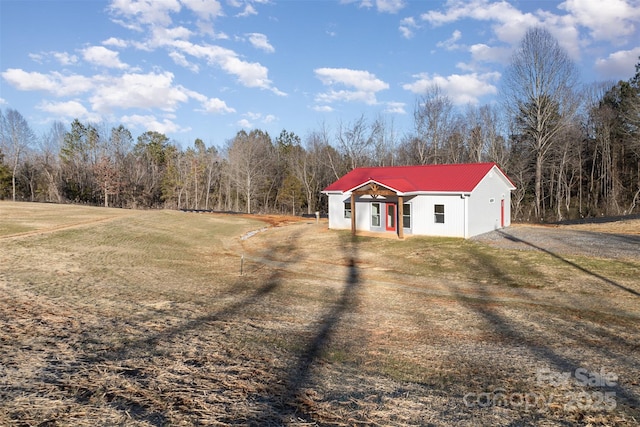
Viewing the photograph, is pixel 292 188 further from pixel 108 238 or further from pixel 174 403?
pixel 174 403

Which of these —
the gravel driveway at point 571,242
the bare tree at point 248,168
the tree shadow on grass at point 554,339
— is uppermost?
the bare tree at point 248,168

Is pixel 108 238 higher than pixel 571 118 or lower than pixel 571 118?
lower

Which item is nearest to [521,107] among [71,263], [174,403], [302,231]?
[302,231]

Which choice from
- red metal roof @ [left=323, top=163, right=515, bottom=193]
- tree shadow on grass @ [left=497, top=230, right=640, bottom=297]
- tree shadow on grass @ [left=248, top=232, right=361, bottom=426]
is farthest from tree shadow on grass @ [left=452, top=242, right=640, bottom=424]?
red metal roof @ [left=323, top=163, right=515, bottom=193]

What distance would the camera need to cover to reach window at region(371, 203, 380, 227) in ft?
89.5

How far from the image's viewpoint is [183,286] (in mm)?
12828

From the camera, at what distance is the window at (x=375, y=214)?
27.3 meters

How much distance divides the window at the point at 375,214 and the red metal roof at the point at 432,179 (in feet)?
6.20

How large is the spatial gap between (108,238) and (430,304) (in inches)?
726

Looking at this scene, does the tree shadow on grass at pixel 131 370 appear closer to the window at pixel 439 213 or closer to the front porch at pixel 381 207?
the front porch at pixel 381 207

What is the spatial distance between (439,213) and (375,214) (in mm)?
4513

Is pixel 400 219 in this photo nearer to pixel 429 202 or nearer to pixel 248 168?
pixel 429 202

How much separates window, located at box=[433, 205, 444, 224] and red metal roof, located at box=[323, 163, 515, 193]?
1.18 m

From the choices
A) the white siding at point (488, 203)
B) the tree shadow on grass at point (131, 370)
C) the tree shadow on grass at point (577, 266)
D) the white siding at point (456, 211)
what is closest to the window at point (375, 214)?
the white siding at point (456, 211)
